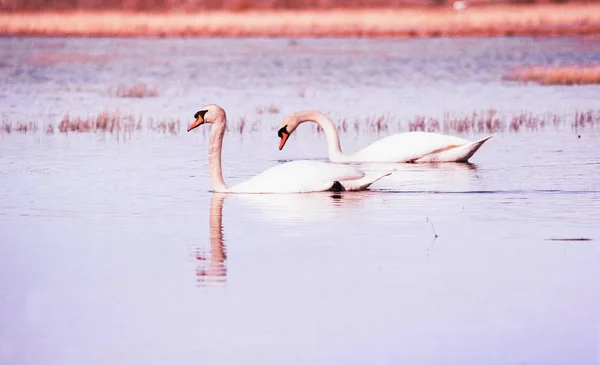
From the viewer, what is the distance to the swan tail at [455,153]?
52.3ft

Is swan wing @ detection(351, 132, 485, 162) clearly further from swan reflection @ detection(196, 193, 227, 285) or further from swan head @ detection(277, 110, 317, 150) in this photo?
swan reflection @ detection(196, 193, 227, 285)

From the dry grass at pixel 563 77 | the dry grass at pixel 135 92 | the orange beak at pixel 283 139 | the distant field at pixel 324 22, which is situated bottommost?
the orange beak at pixel 283 139

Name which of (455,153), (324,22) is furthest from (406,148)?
(324,22)

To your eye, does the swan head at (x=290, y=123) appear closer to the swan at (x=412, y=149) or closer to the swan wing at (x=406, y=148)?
the swan at (x=412, y=149)

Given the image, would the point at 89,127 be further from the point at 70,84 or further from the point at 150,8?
the point at 150,8

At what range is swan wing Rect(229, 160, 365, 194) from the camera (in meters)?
12.6

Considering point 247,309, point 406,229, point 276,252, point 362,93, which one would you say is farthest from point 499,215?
point 362,93

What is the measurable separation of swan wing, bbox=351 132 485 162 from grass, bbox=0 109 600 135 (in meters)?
4.14

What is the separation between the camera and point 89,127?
69.2 ft

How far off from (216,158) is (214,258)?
4044 millimetres

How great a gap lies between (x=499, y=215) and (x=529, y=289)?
3.17m

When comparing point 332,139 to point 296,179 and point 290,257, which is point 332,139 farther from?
point 290,257

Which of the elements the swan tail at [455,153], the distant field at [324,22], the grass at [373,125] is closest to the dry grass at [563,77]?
the grass at [373,125]

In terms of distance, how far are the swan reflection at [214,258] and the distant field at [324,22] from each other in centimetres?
4235
